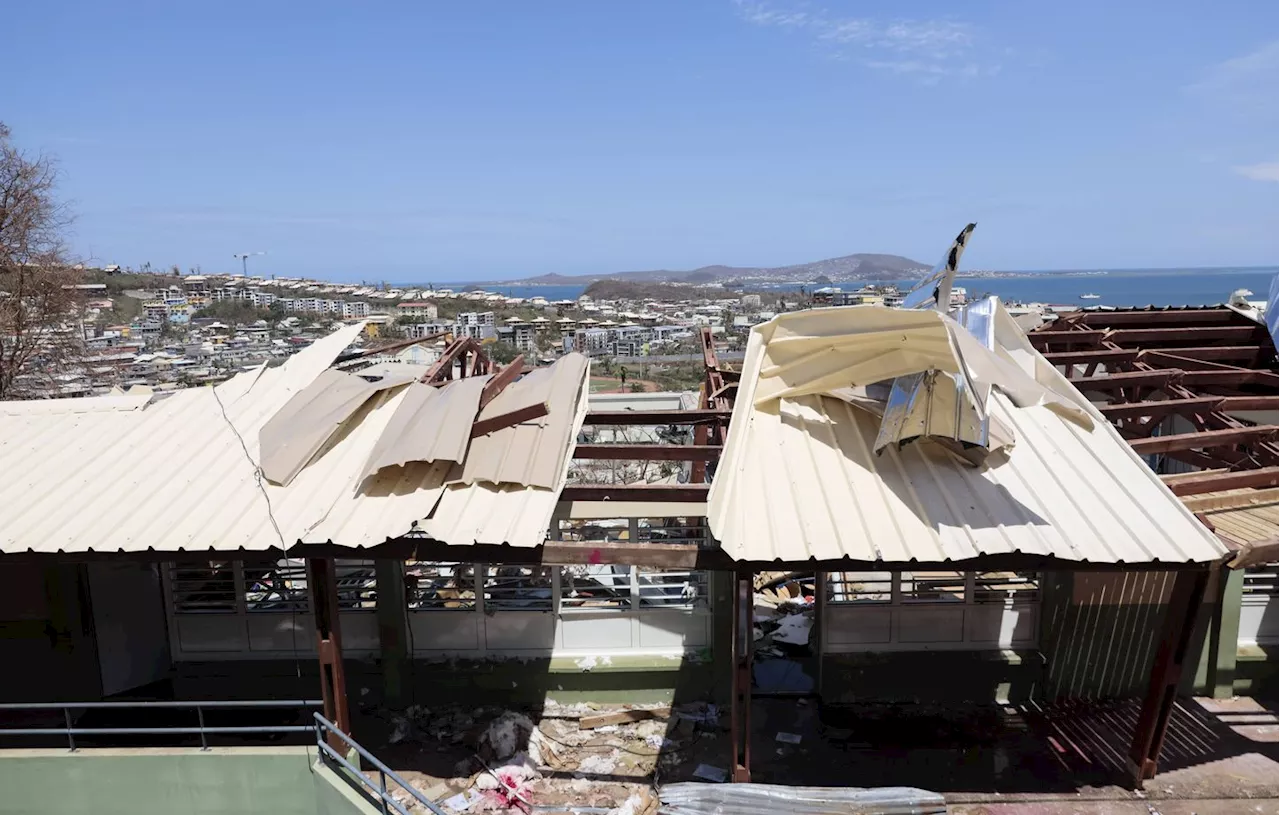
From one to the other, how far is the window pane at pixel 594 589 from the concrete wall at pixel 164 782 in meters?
3.50

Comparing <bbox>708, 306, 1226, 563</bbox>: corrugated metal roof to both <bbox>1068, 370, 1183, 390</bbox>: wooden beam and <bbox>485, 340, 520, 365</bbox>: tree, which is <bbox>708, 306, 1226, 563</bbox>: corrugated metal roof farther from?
<bbox>485, 340, 520, 365</bbox>: tree

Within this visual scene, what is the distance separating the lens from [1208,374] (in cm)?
1067

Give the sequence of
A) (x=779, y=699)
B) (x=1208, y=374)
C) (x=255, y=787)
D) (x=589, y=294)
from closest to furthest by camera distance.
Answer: (x=255, y=787)
(x=779, y=699)
(x=1208, y=374)
(x=589, y=294)

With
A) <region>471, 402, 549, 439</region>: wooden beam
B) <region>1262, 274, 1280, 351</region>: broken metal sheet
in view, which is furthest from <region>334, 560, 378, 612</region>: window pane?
<region>1262, 274, 1280, 351</region>: broken metal sheet

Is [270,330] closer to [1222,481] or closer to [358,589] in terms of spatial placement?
[358,589]

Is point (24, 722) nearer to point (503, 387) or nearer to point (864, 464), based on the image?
point (503, 387)

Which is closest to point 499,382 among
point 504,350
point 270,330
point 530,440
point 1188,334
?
point 530,440

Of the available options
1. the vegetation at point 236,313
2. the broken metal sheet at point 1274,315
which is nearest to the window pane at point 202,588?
the broken metal sheet at point 1274,315

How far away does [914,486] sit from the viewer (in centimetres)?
699

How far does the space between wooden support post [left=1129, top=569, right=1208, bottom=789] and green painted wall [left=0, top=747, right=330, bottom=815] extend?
833cm

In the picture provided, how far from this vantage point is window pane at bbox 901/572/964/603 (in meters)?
9.48

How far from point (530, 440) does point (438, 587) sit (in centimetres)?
338

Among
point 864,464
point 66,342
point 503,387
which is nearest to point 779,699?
point 864,464

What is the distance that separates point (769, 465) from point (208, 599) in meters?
7.99
